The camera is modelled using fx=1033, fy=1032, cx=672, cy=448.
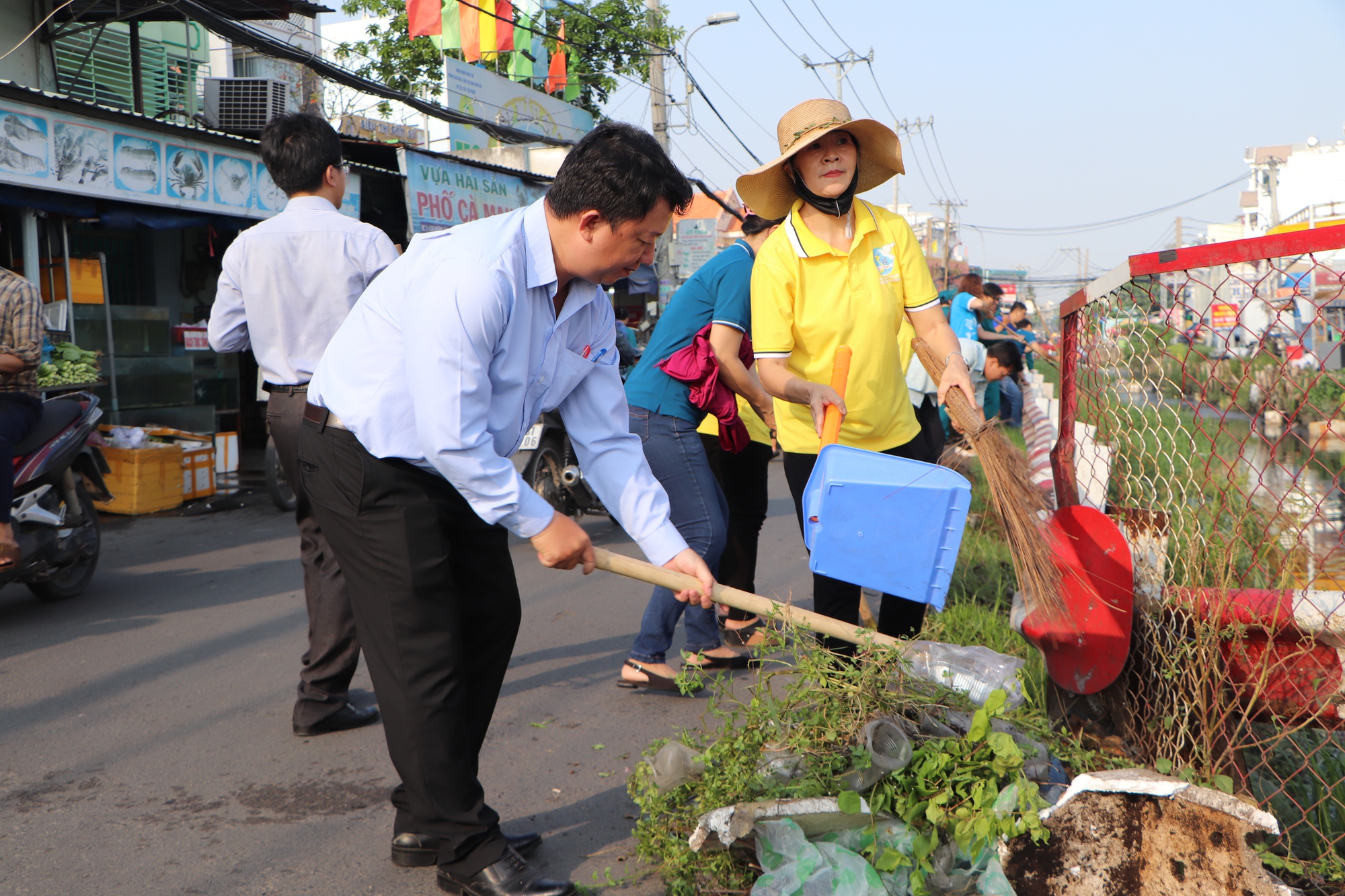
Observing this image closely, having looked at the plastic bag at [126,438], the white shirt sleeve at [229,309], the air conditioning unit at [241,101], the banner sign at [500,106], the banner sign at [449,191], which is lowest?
the plastic bag at [126,438]

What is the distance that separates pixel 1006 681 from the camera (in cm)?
281

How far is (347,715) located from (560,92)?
1037 inches

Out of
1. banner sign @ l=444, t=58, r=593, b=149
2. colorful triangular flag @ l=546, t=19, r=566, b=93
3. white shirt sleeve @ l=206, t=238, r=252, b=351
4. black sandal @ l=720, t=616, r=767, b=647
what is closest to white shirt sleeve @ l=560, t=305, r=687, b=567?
white shirt sleeve @ l=206, t=238, r=252, b=351

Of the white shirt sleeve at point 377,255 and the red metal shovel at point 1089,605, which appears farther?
the white shirt sleeve at point 377,255

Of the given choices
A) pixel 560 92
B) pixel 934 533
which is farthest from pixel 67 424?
pixel 560 92

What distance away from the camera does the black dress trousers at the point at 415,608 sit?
93.0 inches

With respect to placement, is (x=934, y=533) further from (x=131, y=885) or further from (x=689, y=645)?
(x=131, y=885)

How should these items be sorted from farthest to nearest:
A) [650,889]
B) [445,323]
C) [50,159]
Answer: [50,159]
[650,889]
[445,323]

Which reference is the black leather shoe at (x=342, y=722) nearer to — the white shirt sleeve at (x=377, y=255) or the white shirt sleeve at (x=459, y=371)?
the white shirt sleeve at (x=377, y=255)

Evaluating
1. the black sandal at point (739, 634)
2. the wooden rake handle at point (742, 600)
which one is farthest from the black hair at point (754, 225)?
the wooden rake handle at point (742, 600)

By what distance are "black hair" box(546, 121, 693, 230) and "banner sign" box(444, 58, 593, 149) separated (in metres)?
18.5

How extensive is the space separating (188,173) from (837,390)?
753 centimetres

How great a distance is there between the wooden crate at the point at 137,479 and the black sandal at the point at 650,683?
5138 mm

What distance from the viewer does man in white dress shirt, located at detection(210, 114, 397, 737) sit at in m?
3.51
